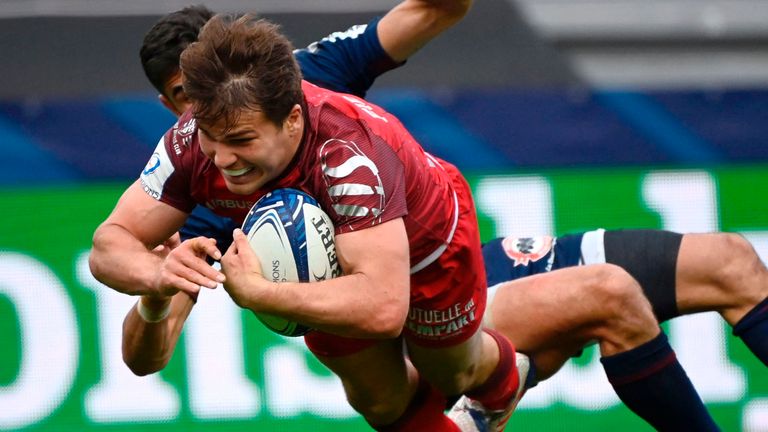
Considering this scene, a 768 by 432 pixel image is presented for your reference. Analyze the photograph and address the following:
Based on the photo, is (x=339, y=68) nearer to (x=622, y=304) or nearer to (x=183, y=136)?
(x=183, y=136)

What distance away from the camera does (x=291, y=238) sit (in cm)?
334

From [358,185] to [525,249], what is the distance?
5.70 feet

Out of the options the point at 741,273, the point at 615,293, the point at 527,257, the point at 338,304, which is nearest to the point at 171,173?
the point at 338,304

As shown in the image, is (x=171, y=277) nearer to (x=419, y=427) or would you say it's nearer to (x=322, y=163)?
(x=322, y=163)

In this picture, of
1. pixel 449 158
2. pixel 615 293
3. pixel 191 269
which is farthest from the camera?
pixel 449 158

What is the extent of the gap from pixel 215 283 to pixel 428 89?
119 inches

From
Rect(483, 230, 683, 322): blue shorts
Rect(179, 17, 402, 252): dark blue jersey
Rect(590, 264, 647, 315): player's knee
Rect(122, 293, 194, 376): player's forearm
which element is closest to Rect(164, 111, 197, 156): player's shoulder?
Rect(122, 293, 194, 376): player's forearm

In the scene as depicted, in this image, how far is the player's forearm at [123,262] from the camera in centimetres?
347

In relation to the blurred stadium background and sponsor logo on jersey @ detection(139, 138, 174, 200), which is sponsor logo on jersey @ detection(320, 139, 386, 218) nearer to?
sponsor logo on jersey @ detection(139, 138, 174, 200)

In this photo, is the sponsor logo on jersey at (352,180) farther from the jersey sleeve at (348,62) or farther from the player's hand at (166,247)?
the jersey sleeve at (348,62)

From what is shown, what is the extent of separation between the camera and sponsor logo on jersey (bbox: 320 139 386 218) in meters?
3.35

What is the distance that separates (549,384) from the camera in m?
5.84

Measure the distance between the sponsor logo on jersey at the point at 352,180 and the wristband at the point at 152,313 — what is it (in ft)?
3.99

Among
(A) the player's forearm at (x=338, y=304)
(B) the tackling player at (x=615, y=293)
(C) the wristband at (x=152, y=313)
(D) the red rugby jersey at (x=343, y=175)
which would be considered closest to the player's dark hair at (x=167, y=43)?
(B) the tackling player at (x=615, y=293)
